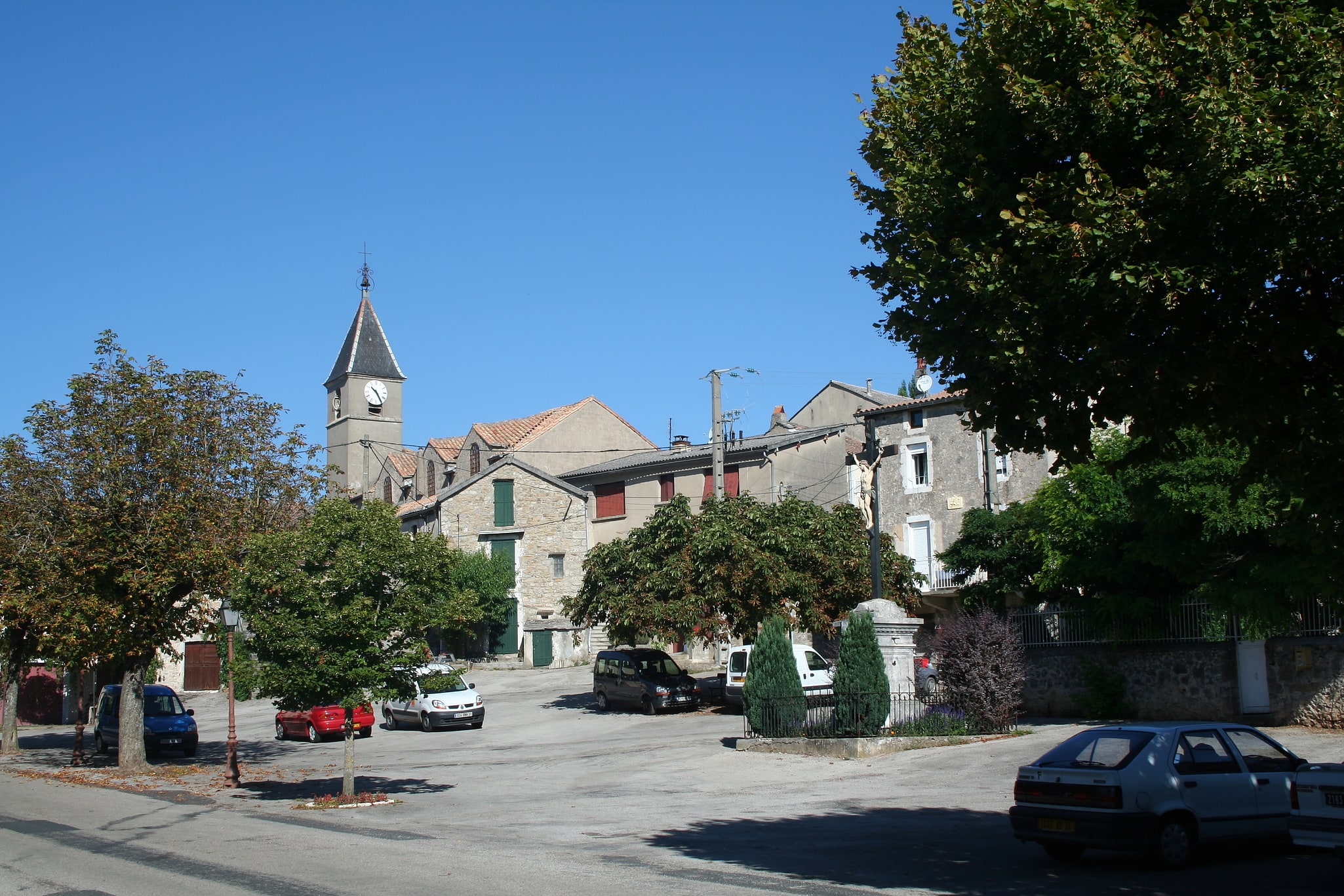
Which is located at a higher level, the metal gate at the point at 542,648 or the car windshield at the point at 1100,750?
the car windshield at the point at 1100,750

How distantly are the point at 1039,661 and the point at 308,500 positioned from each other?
688 inches

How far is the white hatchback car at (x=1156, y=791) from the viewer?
1015cm

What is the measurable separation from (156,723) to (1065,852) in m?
24.2

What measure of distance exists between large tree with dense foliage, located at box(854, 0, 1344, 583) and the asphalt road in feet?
13.5

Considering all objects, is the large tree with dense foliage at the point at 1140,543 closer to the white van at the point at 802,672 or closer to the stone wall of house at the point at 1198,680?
the stone wall of house at the point at 1198,680

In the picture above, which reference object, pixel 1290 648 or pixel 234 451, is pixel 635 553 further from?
pixel 1290 648

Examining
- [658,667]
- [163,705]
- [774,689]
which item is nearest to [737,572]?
[658,667]

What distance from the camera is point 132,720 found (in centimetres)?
2509

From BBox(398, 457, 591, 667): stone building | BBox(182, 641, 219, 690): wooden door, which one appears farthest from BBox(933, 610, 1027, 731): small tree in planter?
BBox(182, 641, 219, 690): wooden door

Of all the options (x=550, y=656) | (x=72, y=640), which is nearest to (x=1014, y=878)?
Answer: (x=72, y=640)

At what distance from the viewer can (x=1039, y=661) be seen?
26.0 m

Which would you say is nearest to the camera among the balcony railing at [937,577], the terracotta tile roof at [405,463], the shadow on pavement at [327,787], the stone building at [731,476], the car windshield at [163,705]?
the shadow on pavement at [327,787]

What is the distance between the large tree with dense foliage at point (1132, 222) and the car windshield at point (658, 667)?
23.0 metres

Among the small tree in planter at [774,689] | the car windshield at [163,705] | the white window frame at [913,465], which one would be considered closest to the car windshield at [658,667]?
the small tree in planter at [774,689]
